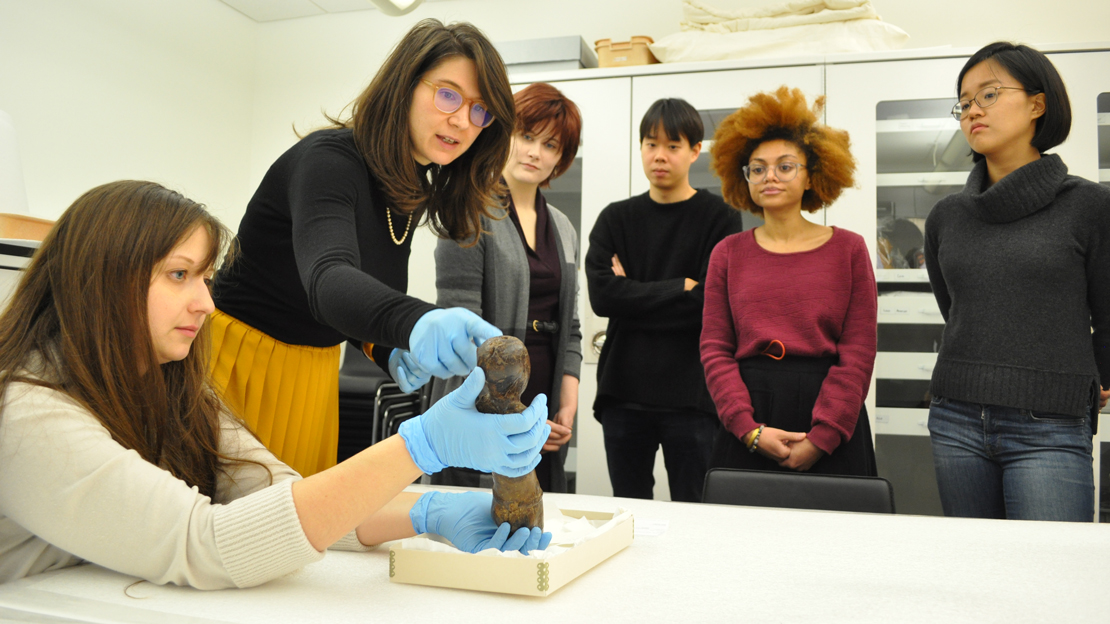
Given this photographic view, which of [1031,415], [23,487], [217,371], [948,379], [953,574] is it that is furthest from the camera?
[948,379]

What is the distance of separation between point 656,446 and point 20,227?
1.58 meters

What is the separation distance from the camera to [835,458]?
177cm

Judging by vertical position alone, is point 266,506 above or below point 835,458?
above

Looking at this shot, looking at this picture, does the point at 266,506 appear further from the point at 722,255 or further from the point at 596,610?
the point at 722,255

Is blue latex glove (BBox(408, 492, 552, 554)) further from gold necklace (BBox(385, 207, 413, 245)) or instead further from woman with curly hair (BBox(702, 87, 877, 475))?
woman with curly hair (BBox(702, 87, 877, 475))

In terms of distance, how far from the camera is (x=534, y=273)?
76.4 inches

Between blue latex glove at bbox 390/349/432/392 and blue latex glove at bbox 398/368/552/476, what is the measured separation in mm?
340

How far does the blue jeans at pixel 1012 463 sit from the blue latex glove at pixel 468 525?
113cm

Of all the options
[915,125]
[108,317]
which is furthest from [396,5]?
[915,125]

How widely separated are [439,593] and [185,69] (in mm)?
3522

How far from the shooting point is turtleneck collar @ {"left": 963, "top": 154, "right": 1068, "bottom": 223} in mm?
1620

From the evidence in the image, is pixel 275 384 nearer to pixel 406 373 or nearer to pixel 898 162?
pixel 406 373

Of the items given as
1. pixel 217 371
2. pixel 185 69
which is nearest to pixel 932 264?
pixel 217 371

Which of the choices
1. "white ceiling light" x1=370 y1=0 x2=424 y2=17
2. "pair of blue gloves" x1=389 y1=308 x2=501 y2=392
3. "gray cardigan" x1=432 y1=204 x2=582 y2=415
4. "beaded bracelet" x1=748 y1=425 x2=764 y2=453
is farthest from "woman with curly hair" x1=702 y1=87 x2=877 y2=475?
"pair of blue gloves" x1=389 y1=308 x2=501 y2=392
